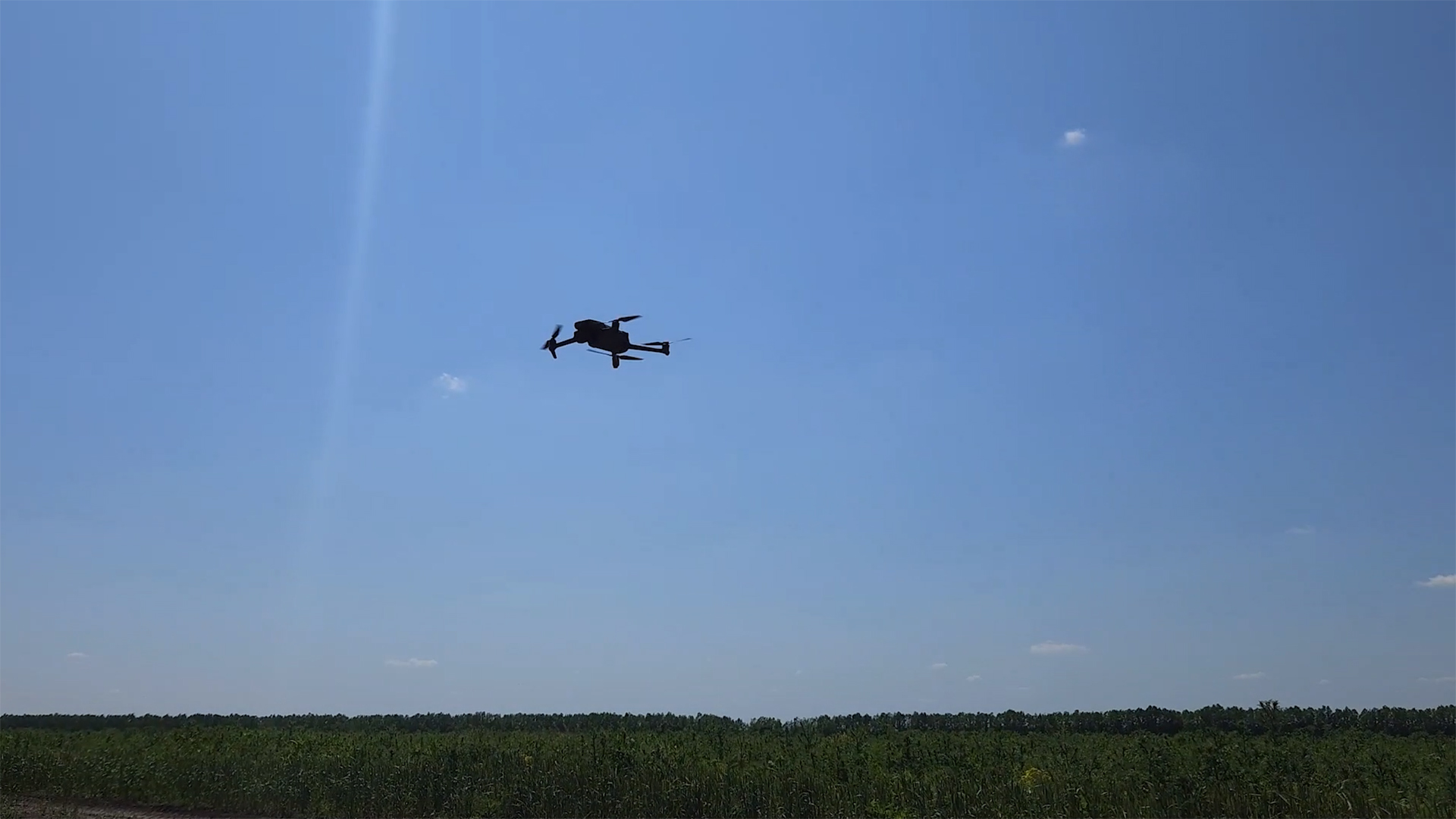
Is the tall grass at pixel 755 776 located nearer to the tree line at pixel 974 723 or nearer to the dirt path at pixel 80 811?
the dirt path at pixel 80 811

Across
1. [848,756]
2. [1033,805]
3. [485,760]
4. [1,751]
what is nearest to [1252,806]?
[1033,805]

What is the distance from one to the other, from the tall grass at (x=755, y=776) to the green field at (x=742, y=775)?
0.05 metres

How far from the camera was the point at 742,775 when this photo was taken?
79.5 ft

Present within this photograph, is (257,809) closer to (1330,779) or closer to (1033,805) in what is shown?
(1033,805)

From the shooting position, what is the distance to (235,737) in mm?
35125

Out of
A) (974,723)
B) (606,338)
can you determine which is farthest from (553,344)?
(974,723)

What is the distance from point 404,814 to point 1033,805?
1573cm

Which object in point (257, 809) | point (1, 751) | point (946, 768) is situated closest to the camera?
point (946, 768)

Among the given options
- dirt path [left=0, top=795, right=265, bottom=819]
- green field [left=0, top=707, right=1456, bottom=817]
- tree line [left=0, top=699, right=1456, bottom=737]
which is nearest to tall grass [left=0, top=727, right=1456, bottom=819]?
green field [left=0, top=707, right=1456, bottom=817]

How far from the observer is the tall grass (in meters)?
20.8

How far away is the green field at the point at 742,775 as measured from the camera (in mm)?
20812

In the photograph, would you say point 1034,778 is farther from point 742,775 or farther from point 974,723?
point 974,723

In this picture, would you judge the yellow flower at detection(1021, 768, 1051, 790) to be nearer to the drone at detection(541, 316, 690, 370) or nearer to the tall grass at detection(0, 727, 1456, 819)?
the tall grass at detection(0, 727, 1456, 819)

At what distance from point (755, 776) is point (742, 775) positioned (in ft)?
1.10
